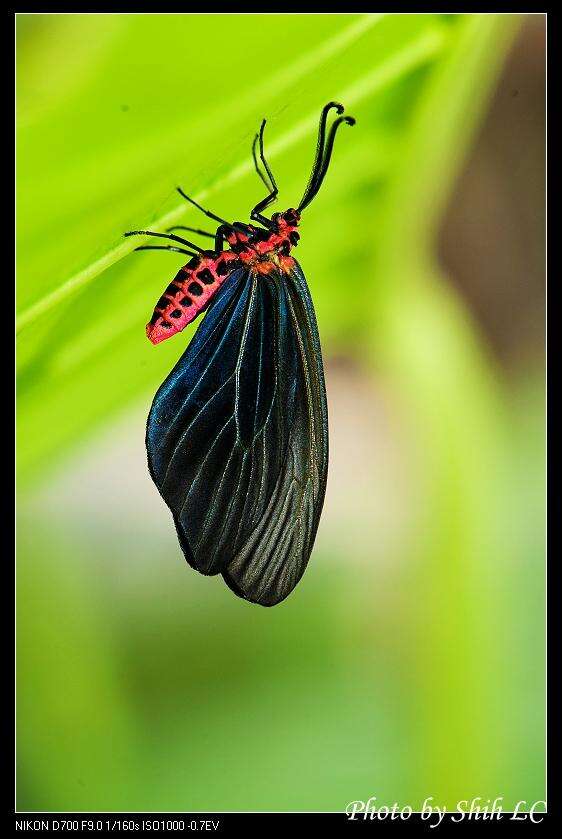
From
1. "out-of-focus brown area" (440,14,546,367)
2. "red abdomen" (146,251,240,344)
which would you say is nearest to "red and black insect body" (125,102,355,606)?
"red abdomen" (146,251,240,344)

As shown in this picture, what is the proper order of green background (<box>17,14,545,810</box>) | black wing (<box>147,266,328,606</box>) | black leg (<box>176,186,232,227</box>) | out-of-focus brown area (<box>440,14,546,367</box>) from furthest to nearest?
out-of-focus brown area (<box>440,14,546,367</box>)
green background (<box>17,14,545,810</box>)
black wing (<box>147,266,328,606</box>)
black leg (<box>176,186,232,227</box>)

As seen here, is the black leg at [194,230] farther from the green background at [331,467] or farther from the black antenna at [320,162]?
the black antenna at [320,162]

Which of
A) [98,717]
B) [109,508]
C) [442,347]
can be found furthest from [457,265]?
[98,717]

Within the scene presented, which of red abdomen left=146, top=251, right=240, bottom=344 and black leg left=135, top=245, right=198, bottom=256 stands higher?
black leg left=135, top=245, right=198, bottom=256

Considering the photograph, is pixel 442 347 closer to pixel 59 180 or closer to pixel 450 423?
pixel 450 423

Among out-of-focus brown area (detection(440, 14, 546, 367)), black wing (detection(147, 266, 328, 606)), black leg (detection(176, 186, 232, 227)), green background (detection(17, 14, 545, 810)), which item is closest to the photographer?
black leg (detection(176, 186, 232, 227))
